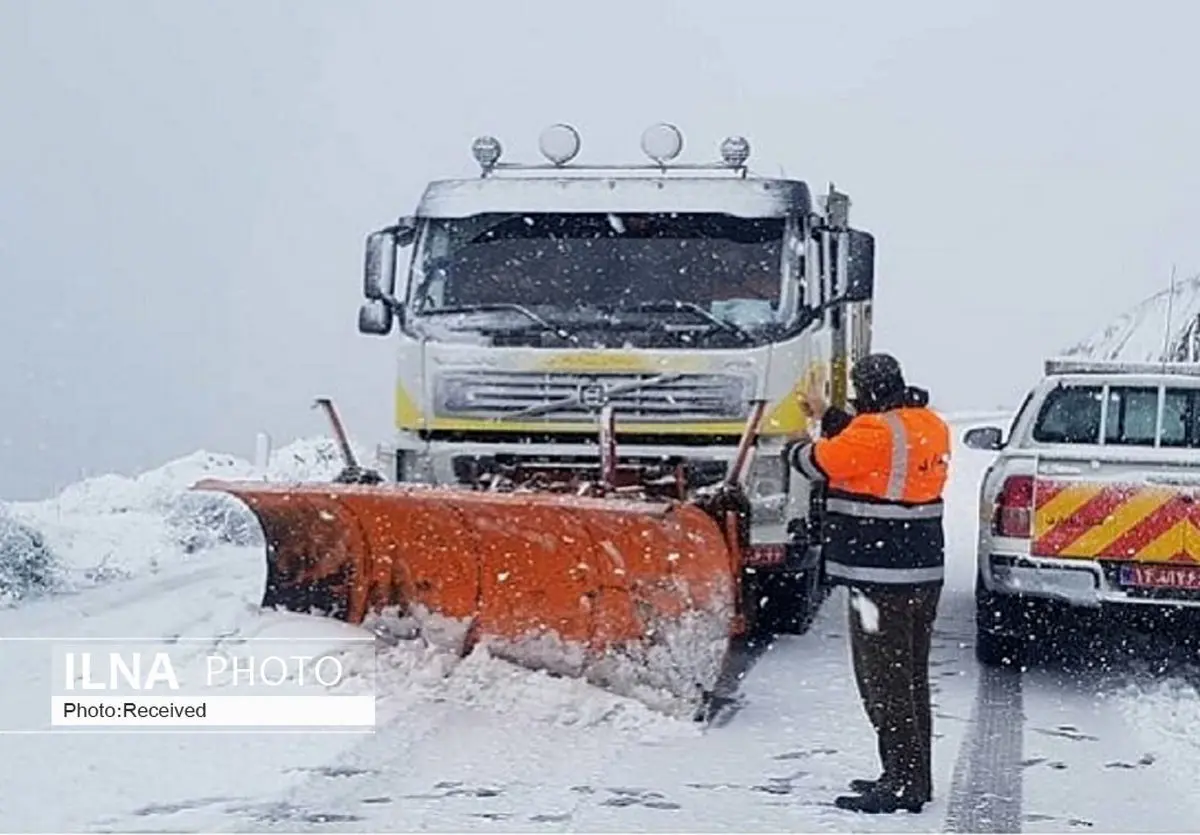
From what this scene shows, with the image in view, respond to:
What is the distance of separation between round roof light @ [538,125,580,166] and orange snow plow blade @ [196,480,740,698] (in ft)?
10.0

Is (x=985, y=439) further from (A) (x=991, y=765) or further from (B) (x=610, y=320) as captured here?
(A) (x=991, y=765)

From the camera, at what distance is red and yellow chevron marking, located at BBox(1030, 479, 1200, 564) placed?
7.39 metres

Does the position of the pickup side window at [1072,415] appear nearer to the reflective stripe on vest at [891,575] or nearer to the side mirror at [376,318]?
the reflective stripe on vest at [891,575]

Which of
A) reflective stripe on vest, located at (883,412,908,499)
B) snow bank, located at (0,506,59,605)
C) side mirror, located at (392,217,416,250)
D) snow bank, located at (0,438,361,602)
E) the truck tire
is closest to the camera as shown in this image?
reflective stripe on vest, located at (883,412,908,499)

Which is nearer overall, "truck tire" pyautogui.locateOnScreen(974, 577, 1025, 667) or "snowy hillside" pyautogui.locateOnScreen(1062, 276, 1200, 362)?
"truck tire" pyautogui.locateOnScreen(974, 577, 1025, 667)

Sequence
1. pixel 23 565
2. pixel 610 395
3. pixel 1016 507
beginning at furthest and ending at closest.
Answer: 1. pixel 23 565
2. pixel 610 395
3. pixel 1016 507

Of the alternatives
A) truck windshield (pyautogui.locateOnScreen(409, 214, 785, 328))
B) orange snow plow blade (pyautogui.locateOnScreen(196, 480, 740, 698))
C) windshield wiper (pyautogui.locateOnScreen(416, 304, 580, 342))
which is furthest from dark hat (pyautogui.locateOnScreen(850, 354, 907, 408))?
windshield wiper (pyautogui.locateOnScreen(416, 304, 580, 342))

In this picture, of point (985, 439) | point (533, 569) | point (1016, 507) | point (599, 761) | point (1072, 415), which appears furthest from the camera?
point (985, 439)

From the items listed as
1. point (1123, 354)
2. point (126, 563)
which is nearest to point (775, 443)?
point (126, 563)

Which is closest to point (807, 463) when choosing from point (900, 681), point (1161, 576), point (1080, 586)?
point (900, 681)

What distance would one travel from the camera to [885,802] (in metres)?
5.68

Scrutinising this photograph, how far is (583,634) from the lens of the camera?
717 centimetres

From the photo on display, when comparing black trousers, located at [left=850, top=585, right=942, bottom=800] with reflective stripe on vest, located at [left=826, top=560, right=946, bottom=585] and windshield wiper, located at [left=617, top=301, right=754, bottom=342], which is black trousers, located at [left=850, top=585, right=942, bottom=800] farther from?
windshield wiper, located at [left=617, top=301, right=754, bottom=342]

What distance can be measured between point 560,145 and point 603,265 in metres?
1.31
